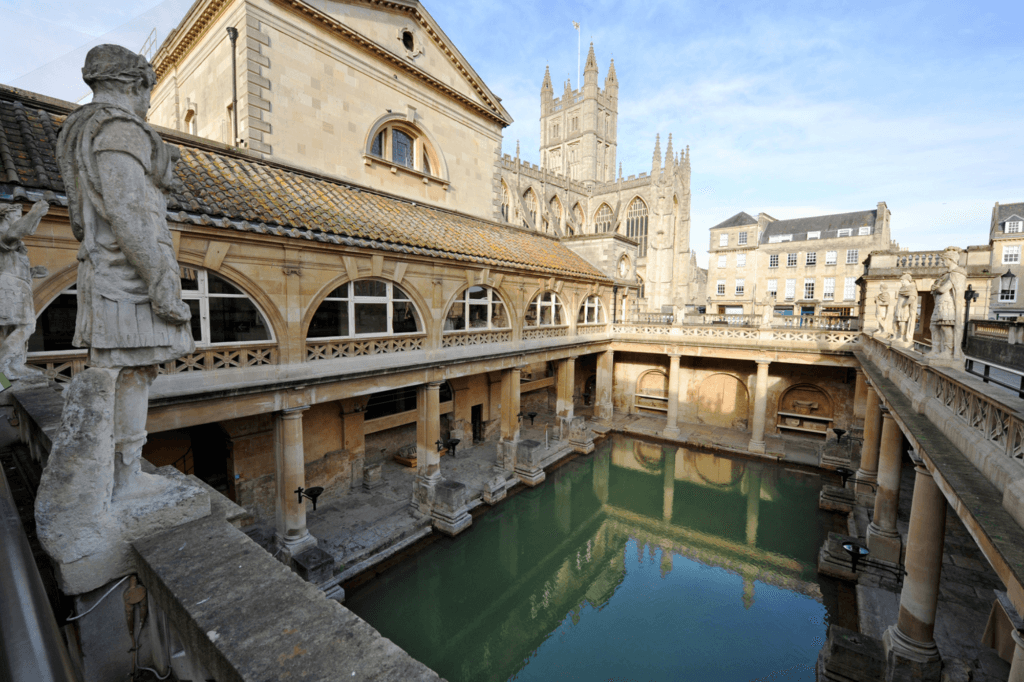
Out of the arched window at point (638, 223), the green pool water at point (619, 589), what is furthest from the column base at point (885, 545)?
the arched window at point (638, 223)

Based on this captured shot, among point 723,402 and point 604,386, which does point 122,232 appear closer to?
point 604,386

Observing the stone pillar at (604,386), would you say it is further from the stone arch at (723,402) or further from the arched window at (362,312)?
the arched window at (362,312)

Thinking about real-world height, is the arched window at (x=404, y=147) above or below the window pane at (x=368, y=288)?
above

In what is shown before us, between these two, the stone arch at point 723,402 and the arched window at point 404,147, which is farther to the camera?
the stone arch at point 723,402

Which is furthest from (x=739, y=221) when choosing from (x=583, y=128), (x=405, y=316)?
(x=405, y=316)

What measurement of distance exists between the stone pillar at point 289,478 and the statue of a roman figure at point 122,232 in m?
7.72

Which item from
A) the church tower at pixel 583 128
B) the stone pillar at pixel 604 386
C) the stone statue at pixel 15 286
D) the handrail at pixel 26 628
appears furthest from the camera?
the church tower at pixel 583 128

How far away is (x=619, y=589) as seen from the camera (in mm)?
11219

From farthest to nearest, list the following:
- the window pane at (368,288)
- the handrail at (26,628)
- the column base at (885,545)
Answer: the window pane at (368,288) < the column base at (885,545) < the handrail at (26,628)

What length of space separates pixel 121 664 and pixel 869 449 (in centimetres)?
1809

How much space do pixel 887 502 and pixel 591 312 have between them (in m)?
14.2

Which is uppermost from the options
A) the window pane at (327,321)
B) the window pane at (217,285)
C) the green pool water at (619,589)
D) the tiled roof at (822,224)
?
the tiled roof at (822,224)

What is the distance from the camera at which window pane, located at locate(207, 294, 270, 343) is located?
34.0 ft

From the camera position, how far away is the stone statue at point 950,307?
660cm
